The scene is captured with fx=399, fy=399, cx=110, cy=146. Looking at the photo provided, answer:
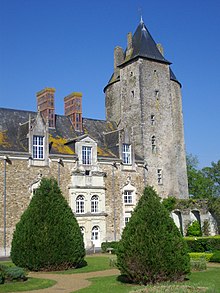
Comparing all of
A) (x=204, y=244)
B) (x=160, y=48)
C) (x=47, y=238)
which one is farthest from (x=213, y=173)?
(x=47, y=238)

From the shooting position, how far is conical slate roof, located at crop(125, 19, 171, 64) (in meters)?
37.2

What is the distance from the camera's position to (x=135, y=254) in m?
13.4

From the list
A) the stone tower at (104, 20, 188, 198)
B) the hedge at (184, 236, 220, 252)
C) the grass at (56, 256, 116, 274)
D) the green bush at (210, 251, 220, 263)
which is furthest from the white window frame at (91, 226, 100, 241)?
the green bush at (210, 251, 220, 263)

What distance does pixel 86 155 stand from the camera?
32.1 m

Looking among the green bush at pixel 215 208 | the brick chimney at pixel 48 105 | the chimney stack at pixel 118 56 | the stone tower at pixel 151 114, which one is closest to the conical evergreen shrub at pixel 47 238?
the brick chimney at pixel 48 105

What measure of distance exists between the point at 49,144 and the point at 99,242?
8.71 meters

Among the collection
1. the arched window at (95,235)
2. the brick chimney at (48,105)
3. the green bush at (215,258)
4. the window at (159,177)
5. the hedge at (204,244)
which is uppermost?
the brick chimney at (48,105)

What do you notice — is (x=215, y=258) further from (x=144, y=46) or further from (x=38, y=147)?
(x=144, y=46)

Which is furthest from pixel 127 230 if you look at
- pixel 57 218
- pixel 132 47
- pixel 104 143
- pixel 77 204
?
pixel 132 47

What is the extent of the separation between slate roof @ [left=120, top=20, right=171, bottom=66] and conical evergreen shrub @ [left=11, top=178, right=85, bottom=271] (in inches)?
849

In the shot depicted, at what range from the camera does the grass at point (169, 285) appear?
38.2 ft

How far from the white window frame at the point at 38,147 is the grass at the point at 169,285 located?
604 inches

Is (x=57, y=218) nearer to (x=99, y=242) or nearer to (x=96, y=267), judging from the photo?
(x=96, y=267)

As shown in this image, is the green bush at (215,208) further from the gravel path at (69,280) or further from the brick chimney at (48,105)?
the gravel path at (69,280)
